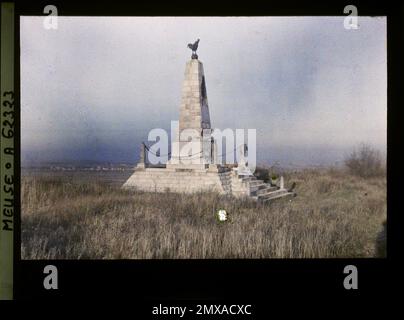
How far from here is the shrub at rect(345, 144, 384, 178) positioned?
520cm

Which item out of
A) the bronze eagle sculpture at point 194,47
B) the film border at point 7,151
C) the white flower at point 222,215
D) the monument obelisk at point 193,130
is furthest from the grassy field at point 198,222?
the bronze eagle sculpture at point 194,47

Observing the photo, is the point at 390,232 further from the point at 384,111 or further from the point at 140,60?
the point at 140,60

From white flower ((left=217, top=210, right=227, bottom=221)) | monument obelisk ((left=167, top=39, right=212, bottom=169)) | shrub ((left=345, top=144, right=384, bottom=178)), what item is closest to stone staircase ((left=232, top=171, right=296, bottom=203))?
white flower ((left=217, top=210, right=227, bottom=221))

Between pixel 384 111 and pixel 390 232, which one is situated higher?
pixel 384 111

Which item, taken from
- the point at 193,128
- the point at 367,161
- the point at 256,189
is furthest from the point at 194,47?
the point at 367,161

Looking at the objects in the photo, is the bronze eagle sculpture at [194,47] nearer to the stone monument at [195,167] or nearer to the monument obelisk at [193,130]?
the stone monument at [195,167]

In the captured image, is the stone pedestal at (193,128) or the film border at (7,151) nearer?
the film border at (7,151)

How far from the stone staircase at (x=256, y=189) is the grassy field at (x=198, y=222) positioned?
10 centimetres

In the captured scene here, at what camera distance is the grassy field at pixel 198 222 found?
16.8 ft

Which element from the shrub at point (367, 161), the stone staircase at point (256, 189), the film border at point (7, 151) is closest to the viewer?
the film border at point (7, 151)
